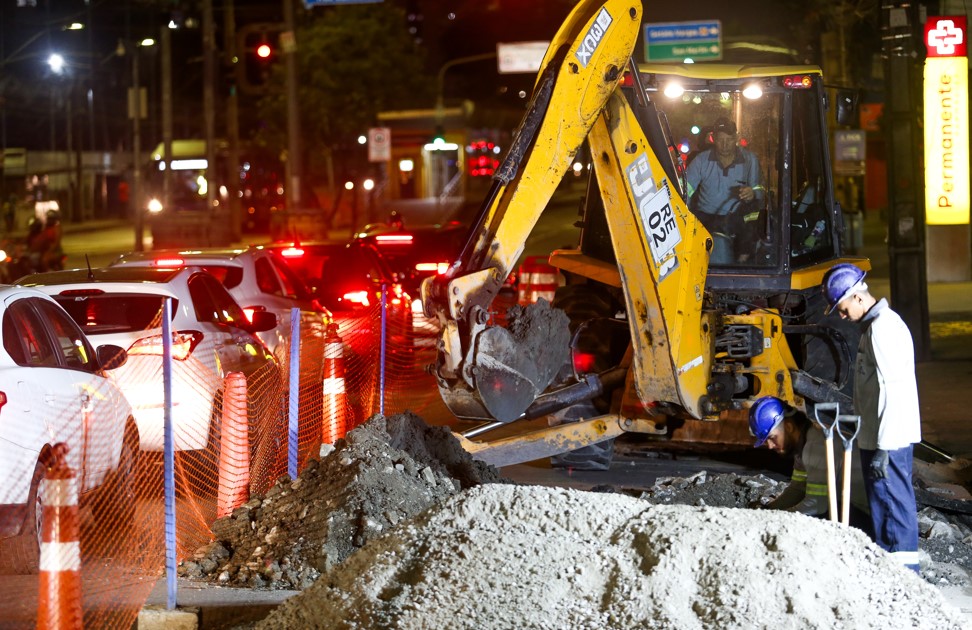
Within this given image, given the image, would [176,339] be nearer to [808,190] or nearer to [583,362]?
[583,362]

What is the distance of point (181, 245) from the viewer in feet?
130

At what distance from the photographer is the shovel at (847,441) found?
682cm

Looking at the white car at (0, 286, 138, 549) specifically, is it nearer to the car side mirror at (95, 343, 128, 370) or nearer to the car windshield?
the car side mirror at (95, 343, 128, 370)

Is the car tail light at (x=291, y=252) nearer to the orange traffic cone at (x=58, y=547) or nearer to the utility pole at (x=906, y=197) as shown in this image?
the utility pole at (x=906, y=197)

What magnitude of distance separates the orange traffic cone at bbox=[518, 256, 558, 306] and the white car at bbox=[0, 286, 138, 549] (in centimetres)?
759

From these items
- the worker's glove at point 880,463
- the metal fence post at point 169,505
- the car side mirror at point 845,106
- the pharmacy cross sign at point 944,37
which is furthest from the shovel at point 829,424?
the pharmacy cross sign at point 944,37

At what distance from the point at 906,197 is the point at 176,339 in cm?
970

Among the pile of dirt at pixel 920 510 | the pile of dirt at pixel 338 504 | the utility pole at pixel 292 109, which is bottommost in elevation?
the pile of dirt at pixel 920 510

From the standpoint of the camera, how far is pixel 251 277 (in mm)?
14289

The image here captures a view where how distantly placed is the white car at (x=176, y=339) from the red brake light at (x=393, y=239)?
29.3 feet

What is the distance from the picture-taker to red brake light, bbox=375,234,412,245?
21.0 metres

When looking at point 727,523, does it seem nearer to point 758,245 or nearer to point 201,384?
point 758,245

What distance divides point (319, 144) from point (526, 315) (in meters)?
48.7

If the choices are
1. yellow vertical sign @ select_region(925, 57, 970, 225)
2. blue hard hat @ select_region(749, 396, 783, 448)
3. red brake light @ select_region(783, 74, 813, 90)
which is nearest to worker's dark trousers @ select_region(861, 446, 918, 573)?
blue hard hat @ select_region(749, 396, 783, 448)
